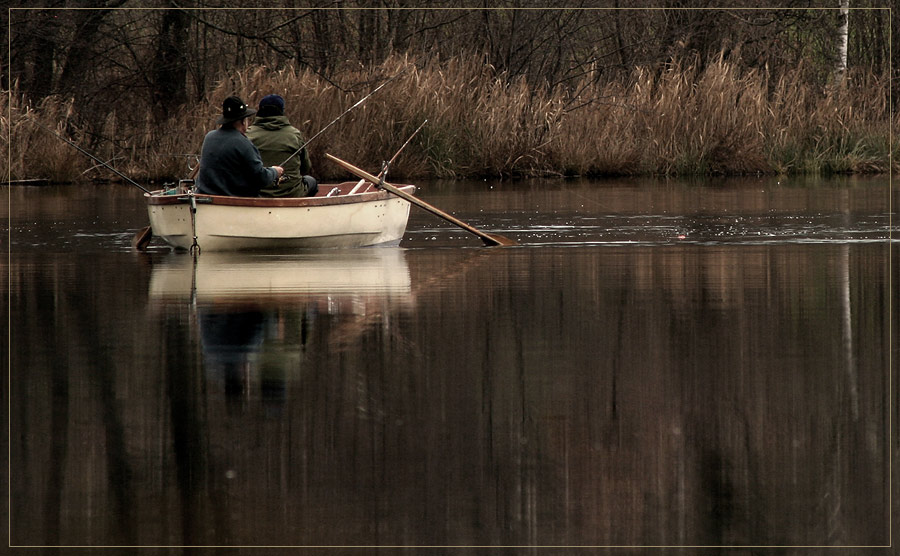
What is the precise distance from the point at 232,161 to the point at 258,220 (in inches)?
23.2

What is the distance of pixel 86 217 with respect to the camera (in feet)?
68.1

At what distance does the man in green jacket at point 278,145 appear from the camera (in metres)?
16.1

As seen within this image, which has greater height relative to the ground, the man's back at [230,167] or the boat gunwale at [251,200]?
the man's back at [230,167]

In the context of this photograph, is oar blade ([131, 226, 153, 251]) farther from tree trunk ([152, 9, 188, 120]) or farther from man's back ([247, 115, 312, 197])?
tree trunk ([152, 9, 188, 120])

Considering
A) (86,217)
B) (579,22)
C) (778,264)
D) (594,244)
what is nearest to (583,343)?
(778,264)

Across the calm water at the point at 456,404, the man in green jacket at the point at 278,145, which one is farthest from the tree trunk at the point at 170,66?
the calm water at the point at 456,404

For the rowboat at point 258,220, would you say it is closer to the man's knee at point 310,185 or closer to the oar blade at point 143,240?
the oar blade at point 143,240

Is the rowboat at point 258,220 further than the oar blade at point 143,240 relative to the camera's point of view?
No

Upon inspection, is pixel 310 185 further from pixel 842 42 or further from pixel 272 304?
pixel 842 42

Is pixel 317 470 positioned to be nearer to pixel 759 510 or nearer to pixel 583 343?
pixel 759 510

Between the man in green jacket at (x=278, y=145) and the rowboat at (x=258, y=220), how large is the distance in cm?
53

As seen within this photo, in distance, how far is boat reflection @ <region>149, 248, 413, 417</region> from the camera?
26.7 feet

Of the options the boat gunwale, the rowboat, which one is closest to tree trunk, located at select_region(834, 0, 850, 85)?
the rowboat

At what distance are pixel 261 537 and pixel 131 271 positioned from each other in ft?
29.9
